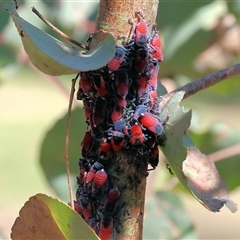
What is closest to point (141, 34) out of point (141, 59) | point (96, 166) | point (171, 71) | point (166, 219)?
point (141, 59)

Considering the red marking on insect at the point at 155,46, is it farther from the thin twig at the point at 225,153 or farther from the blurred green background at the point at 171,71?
the thin twig at the point at 225,153

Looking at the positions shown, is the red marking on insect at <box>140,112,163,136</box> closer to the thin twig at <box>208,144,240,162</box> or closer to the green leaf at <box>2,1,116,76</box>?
the green leaf at <box>2,1,116,76</box>

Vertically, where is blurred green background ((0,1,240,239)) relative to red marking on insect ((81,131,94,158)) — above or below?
above

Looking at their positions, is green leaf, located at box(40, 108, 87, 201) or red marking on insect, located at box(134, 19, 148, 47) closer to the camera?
red marking on insect, located at box(134, 19, 148, 47)

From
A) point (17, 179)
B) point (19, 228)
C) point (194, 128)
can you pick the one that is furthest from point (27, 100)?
point (19, 228)

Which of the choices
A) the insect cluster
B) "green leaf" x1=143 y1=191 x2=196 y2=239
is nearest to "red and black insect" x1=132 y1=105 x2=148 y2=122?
the insect cluster

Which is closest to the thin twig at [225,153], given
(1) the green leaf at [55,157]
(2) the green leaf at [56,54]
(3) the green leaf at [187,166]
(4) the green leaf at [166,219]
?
(4) the green leaf at [166,219]
